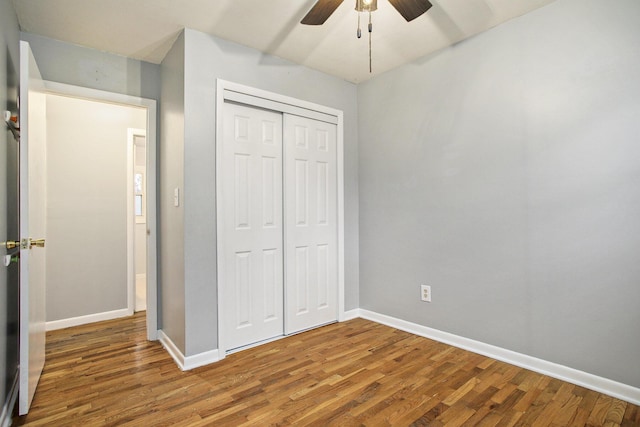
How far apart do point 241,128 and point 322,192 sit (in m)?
0.96

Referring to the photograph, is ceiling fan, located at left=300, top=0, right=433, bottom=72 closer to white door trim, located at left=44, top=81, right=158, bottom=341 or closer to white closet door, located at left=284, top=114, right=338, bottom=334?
white closet door, located at left=284, top=114, right=338, bottom=334

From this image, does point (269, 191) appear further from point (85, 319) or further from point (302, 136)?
point (85, 319)

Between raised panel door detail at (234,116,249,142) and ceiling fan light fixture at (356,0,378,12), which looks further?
raised panel door detail at (234,116,249,142)

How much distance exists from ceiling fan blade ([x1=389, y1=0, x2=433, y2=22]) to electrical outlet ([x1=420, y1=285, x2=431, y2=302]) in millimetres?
2026

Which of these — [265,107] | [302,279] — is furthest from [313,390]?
[265,107]

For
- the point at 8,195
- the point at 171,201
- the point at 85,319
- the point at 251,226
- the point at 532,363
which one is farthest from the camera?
A: the point at 85,319

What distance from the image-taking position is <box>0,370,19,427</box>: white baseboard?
1631 mm

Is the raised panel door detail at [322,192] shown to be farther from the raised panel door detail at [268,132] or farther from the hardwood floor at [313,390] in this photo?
the hardwood floor at [313,390]

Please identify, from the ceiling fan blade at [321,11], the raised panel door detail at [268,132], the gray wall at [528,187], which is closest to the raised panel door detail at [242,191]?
the raised panel door detail at [268,132]

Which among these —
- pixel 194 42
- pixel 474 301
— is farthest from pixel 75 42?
pixel 474 301

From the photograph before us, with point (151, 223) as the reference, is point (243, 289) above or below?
below

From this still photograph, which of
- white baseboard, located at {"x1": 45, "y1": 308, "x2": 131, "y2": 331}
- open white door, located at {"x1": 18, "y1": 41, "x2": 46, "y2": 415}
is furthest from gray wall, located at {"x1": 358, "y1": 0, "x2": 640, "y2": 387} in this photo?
white baseboard, located at {"x1": 45, "y1": 308, "x2": 131, "y2": 331}

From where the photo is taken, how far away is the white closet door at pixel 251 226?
8.30ft

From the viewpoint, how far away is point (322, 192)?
123 inches
